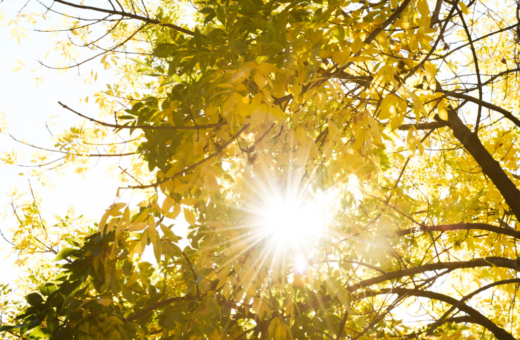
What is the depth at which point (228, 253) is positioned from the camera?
137 cm

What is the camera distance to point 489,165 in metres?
3.06

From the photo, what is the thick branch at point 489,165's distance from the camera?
9.65 ft

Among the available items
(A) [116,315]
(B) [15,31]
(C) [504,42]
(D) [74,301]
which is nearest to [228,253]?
(A) [116,315]

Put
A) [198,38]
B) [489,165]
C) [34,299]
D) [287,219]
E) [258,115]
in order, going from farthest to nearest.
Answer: [489,165] → [34,299] → [287,219] → [198,38] → [258,115]

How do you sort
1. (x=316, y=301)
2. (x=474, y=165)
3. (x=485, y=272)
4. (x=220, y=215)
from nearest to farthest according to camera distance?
(x=220, y=215), (x=316, y=301), (x=485, y=272), (x=474, y=165)

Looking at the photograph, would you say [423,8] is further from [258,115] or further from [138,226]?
[138,226]

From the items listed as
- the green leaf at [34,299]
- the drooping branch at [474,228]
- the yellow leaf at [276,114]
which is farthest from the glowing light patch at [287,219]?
the green leaf at [34,299]

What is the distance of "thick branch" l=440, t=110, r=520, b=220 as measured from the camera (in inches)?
116

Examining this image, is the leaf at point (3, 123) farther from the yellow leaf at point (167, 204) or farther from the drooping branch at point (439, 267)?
the drooping branch at point (439, 267)

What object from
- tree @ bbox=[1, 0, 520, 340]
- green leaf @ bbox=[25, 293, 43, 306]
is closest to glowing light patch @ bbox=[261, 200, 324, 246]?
tree @ bbox=[1, 0, 520, 340]

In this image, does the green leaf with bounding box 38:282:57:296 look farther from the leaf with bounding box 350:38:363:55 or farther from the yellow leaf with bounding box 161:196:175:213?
the leaf with bounding box 350:38:363:55

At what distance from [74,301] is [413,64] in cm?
204

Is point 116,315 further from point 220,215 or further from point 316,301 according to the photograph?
point 316,301

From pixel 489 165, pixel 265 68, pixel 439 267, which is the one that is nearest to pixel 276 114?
pixel 265 68
